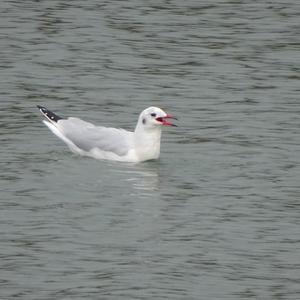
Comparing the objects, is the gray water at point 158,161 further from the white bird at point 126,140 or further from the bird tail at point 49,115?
the bird tail at point 49,115

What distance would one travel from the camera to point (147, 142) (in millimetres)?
18094

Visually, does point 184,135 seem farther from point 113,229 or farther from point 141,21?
point 141,21

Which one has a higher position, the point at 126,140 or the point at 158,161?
the point at 126,140

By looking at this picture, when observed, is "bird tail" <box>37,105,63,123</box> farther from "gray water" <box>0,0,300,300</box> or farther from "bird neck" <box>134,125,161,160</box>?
"bird neck" <box>134,125,161,160</box>

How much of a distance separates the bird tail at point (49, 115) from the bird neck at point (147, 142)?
1209 millimetres

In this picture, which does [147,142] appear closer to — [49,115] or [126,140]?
[126,140]

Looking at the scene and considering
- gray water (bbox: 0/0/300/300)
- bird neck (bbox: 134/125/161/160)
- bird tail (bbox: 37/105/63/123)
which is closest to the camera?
gray water (bbox: 0/0/300/300)

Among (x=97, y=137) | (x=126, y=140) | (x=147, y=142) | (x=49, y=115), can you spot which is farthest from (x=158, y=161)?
(x=49, y=115)

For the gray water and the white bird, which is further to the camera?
the white bird

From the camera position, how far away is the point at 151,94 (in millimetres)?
21172

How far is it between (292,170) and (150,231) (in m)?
2.85

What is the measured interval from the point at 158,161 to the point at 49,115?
161 cm

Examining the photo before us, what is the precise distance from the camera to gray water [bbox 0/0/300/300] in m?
13.8

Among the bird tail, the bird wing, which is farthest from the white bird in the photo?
the bird tail
